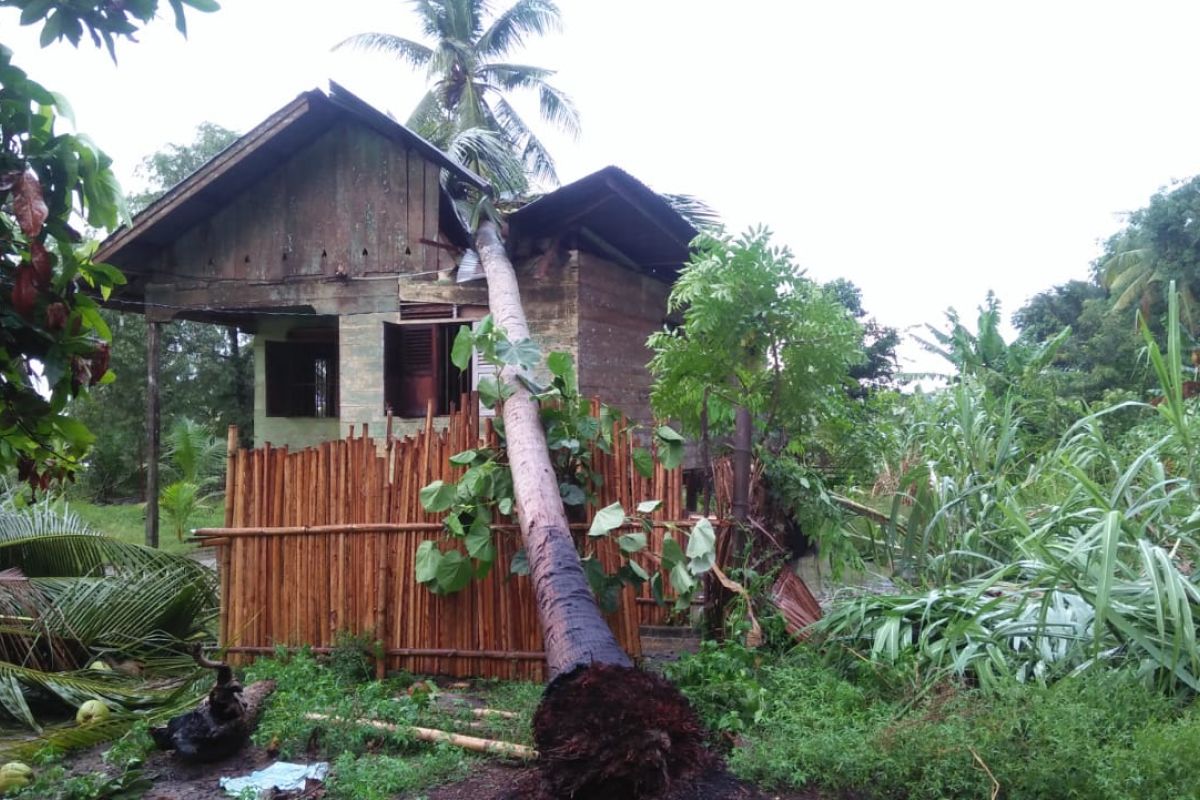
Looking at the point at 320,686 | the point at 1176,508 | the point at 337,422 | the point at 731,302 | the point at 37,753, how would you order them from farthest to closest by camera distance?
the point at 337,422
the point at 731,302
the point at 320,686
the point at 1176,508
the point at 37,753

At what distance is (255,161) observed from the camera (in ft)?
32.2

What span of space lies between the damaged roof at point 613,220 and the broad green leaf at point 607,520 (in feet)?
13.8

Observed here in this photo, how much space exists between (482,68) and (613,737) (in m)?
20.3

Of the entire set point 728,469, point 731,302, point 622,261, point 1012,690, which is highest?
point 622,261

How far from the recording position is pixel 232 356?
64.2ft

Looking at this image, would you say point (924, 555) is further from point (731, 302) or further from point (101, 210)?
point (101, 210)

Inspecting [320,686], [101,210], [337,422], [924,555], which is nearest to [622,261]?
[337,422]

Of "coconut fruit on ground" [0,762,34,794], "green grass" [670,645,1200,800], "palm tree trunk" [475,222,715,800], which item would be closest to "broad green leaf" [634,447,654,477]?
"palm tree trunk" [475,222,715,800]

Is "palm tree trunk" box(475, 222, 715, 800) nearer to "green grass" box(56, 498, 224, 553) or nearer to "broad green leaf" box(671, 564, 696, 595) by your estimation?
"broad green leaf" box(671, 564, 696, 595)

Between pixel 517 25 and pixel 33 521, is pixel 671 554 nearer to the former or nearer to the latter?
pixel 33 521

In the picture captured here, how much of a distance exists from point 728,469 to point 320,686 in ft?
8.51

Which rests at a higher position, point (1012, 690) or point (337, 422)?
point (337, 422)

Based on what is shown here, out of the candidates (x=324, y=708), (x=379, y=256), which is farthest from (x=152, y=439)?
(x=324, y=708)

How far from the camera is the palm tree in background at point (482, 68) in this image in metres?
20.6
